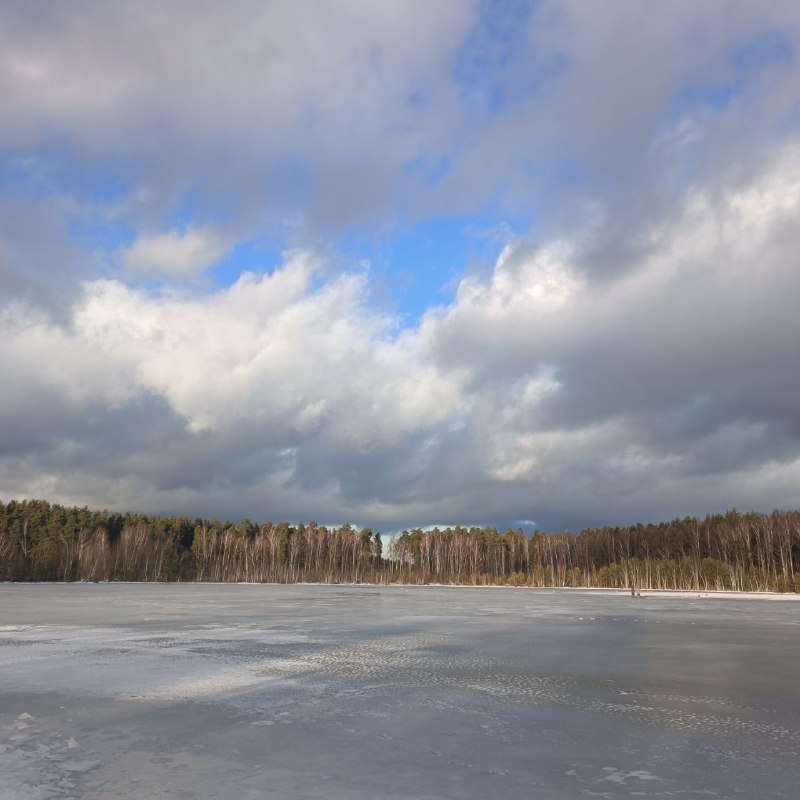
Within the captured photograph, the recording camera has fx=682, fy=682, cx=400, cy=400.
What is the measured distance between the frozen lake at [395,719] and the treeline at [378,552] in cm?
5577

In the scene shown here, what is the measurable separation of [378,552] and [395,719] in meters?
125

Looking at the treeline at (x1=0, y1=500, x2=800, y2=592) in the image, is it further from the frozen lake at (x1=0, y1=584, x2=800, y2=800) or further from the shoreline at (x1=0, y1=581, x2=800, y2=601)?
the frozen lake at (x1=0, y1=584, x2=800, y2=800)

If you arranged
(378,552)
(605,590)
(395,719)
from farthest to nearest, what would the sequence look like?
1. (378,552)
2. (605,590)
3. (395,719)

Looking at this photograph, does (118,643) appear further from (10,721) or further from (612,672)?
(612,672)

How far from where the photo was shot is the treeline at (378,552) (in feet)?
249

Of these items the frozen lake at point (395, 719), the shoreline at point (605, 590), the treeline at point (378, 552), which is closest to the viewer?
the frozen lake at point (395, 719)

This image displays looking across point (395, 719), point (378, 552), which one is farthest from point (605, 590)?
point (378, 552)

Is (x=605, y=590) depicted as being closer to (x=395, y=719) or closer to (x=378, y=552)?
(x=395, y=719)

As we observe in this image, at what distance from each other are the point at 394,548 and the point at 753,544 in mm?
68707

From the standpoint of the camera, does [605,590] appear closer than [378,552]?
Yes

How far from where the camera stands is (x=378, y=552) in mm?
130375

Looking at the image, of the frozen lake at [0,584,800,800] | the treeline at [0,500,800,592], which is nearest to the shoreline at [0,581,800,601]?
the treeline at [0,500,800,592]

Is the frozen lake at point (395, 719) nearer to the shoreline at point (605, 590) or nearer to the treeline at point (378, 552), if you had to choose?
the shoreline at point (605, 590)

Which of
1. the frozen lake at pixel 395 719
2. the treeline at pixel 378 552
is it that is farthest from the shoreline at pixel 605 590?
the frozen lake at pixel 395 719
